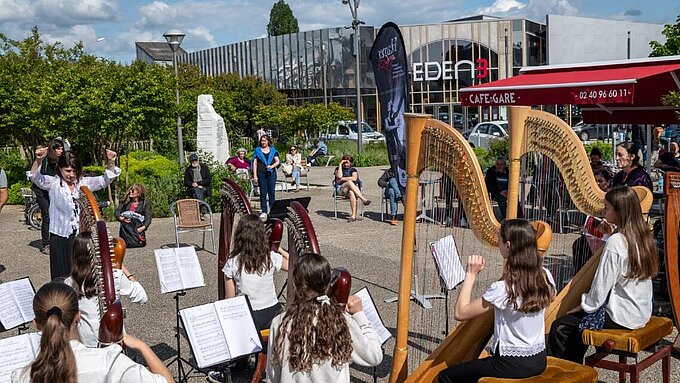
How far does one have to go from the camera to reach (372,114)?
4997cm

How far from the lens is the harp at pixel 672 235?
18.9 feet

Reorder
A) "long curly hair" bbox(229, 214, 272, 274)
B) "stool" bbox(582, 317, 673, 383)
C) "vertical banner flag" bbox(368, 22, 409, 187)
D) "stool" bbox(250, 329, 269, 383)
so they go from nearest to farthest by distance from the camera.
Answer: "stool" bbox(582, 317, 673, 383) < "stool" bbox(250, 329, 269, 383) < "long curly hair" bbox(229, 214, 272, 274) < "vertical banner flag" bbox(368, 22, 409, 187)

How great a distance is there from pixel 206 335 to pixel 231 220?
1.85m

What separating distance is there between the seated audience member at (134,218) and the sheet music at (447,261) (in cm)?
711

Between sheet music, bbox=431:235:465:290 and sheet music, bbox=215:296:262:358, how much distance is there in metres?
1.91

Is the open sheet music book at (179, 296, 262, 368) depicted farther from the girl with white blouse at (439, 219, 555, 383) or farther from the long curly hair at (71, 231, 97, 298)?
the girl with white blouse at (439, 219, 555, 383)

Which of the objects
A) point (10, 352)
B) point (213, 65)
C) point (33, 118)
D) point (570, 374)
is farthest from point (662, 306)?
point (213, 65)

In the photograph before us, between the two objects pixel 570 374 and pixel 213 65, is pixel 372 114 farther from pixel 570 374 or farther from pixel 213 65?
pixel 570 374

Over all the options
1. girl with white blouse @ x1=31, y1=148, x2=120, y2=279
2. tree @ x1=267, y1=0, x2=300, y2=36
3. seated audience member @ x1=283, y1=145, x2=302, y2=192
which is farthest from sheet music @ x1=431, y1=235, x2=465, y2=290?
tree @ x1=267, y1=0, x2=300, y2=36

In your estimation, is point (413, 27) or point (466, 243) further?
point (413, 27)

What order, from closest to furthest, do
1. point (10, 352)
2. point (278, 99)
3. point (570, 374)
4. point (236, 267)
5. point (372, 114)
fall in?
point (10, 352) → point (570, 374) → point (236, 267) → point (278, 99) → point (372, 114)

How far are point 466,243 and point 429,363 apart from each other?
5.74m

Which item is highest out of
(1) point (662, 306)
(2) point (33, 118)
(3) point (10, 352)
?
(2) point (33, 118)

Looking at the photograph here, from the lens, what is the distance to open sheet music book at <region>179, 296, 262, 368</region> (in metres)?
4.30
